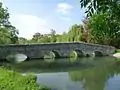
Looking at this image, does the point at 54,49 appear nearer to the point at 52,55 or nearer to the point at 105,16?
the point at 52,55

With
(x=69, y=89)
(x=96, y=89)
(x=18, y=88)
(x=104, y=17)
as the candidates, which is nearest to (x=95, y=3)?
(x=104, y=17)

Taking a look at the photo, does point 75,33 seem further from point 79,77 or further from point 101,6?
point 101,6

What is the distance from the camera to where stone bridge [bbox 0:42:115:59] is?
40434 millimetres

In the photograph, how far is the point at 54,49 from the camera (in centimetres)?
4372

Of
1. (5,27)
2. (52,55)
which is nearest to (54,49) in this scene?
(52,55)

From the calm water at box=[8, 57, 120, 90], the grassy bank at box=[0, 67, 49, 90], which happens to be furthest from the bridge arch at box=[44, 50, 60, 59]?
the grassy bank at box=[0, 67, 49, 90]

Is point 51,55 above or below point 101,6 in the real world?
below

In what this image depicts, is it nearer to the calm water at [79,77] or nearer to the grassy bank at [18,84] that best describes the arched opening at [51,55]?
the calm water at [79,77]

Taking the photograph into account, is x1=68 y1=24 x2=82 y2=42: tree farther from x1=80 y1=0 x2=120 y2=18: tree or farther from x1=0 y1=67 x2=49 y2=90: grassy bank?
x1=80 y1=0 x2=120 y2=18: tree

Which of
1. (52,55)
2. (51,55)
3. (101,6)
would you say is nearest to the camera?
(101,6)

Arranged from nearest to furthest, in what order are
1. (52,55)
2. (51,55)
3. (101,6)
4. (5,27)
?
(101,6), (5,27), (52,55), (51,55)

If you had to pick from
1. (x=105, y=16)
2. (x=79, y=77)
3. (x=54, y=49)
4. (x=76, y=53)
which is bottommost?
(x=79, y=77)

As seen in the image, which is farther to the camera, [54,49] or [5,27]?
[54,49]

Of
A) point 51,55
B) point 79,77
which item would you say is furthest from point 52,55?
point 79,77
